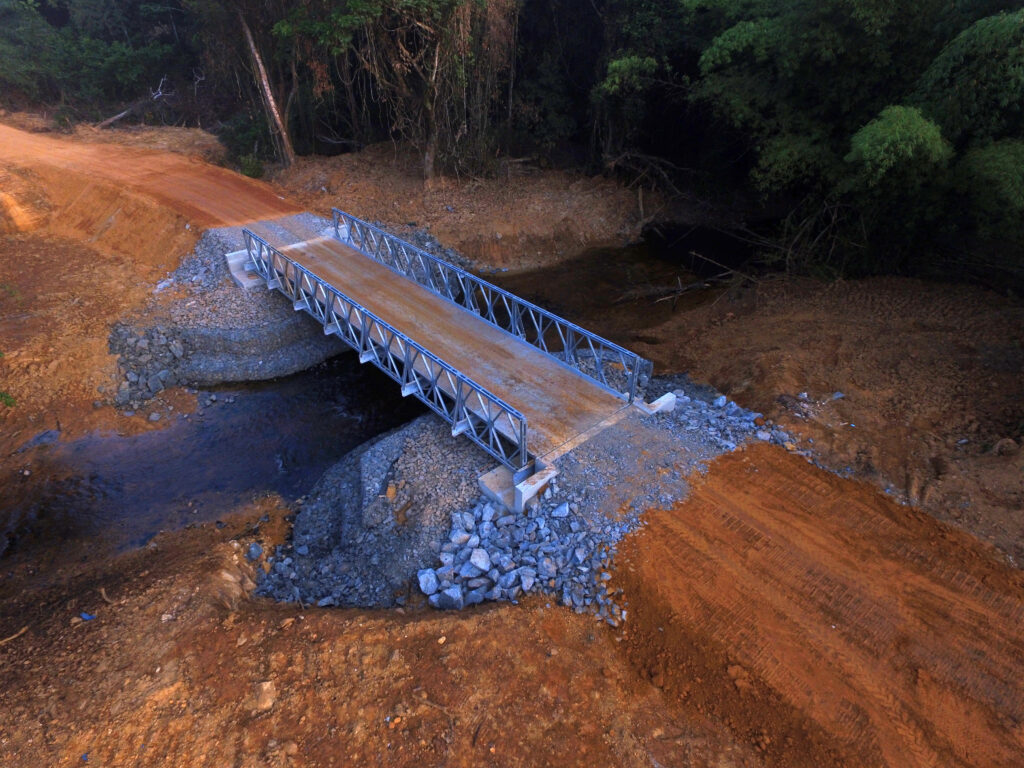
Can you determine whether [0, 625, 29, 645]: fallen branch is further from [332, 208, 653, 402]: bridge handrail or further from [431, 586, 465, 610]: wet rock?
[332, 208, 653, 402]: bridge handrail

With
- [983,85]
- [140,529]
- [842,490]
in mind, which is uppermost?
[983,85]

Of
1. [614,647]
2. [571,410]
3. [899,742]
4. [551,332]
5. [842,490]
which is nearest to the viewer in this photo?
[899,742]

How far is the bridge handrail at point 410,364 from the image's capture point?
10531mm

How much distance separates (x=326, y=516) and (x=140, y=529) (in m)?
3.78

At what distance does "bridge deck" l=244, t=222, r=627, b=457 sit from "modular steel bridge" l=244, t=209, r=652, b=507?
3 cm

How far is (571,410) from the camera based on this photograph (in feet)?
37.8

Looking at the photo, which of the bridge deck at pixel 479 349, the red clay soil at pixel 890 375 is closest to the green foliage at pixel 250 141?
the bridge deck at pixel 479 349

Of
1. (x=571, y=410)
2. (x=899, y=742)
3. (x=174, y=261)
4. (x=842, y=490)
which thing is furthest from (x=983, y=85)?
(x=174, y=261)

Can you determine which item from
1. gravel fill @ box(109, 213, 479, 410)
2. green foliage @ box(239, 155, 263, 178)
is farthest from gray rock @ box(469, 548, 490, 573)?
green foliage @ box(239, 155, 263, 178)

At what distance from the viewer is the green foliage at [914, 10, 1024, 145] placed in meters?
11.9

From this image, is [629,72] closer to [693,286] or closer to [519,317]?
[693,286]

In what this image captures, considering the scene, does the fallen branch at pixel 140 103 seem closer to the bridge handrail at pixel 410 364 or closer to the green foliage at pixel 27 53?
the green foliage at pixel 27 53

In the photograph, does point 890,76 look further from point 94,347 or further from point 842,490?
point 94,347

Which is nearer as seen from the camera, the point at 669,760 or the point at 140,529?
the point at 669,760
